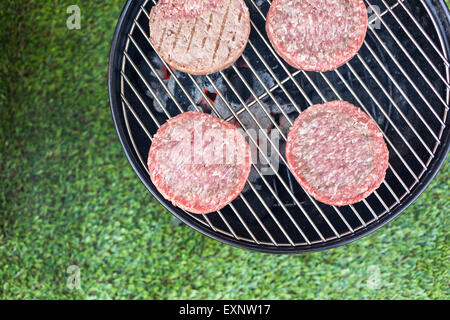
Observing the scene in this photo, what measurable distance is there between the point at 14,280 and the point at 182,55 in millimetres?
1982

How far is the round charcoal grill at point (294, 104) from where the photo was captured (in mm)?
1765

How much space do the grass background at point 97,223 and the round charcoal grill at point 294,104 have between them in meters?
0.71

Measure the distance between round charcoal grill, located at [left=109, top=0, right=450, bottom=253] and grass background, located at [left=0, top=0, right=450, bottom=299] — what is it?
0.71m

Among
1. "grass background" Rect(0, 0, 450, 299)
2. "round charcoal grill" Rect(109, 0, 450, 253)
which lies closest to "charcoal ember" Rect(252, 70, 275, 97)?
"round charcoal grill" Rect(109, 0, 450, 253)

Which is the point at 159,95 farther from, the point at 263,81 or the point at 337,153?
the point at 337,153

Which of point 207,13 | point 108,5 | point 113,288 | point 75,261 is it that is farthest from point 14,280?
point 207,13

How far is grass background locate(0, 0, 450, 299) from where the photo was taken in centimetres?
249

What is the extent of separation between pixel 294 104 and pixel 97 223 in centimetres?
156

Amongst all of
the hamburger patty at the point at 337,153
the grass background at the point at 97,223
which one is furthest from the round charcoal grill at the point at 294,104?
the grass background at the point at 97,223

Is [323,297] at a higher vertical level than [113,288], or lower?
lower

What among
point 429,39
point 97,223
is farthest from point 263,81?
point 97,223

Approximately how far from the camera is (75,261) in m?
2.54

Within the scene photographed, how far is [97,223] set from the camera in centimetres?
255
